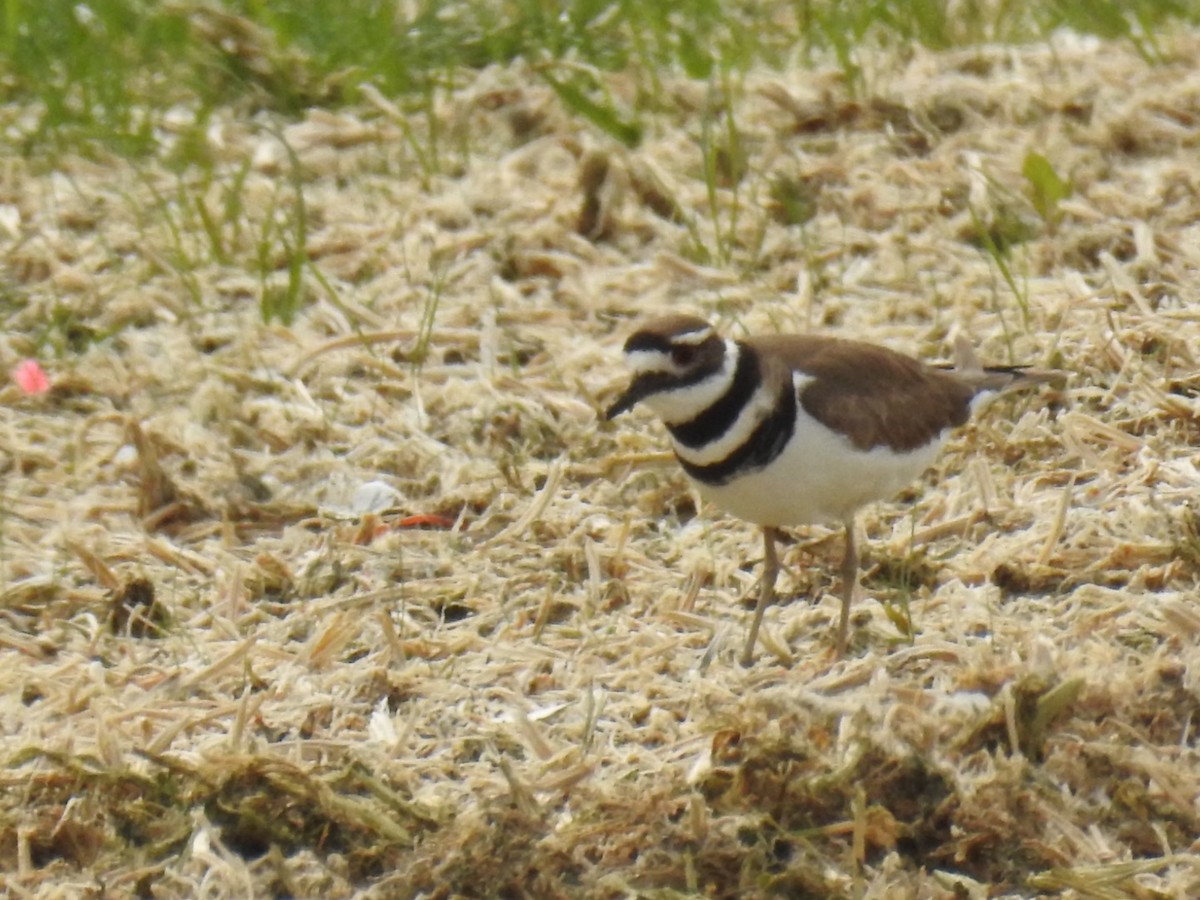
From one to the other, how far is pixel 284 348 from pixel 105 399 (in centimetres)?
55

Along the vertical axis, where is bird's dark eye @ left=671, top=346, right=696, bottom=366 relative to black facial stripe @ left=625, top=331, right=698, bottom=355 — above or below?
below

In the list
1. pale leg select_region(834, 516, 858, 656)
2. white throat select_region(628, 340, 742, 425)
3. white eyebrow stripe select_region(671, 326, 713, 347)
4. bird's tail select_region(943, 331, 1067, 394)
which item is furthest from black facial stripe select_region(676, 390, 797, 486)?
bird's tail select_region(943, 331, 1067, 394)

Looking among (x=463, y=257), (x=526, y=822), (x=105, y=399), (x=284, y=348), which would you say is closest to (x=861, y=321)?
(x=463, y=257)

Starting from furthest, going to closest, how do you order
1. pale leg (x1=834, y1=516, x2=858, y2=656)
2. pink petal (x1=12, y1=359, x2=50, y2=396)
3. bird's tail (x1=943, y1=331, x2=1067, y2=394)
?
1. pink petal (x1=12, y1=359, x2=50, y2=396)
2. bird's tail (x1=943, y1=331, x2=1067, y2=394)
3. pale leg (x1=834, y1=516, x2=858, y2=656)

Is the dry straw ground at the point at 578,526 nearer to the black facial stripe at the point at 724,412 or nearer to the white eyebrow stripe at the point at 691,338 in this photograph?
the black facial stripe at the point at 724,412

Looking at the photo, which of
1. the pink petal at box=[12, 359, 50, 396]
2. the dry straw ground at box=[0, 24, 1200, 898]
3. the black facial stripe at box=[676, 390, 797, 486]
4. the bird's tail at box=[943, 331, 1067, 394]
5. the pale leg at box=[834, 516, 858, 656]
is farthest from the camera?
the pink petal at box=[12, 359, 50, 396]

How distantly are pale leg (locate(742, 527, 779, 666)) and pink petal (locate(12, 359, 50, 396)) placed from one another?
222 centimetres

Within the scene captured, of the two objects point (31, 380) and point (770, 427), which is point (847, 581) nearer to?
point (770, 427)

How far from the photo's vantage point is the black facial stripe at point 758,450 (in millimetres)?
4039

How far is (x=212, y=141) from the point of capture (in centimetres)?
681

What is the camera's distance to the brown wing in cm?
416

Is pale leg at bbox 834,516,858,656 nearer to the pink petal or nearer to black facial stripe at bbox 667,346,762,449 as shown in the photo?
black facial stripe at bbox 667,346,762,449

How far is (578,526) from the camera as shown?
189 inches

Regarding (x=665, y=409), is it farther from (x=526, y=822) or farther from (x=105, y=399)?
(x=105, y=399)
